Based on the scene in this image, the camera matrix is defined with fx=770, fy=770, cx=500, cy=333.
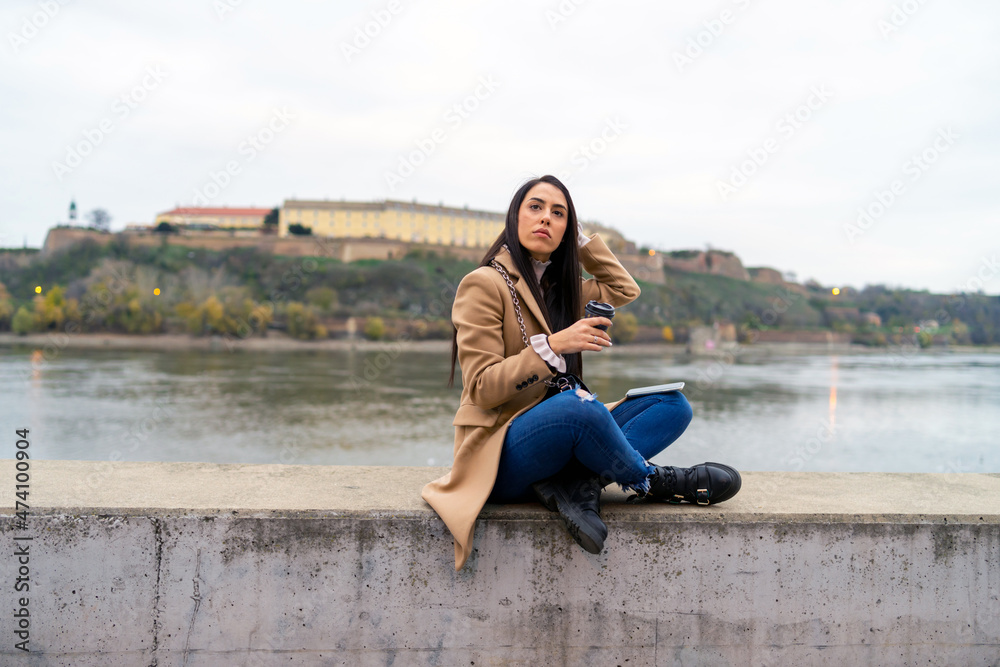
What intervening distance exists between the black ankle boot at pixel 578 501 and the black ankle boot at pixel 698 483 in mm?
179

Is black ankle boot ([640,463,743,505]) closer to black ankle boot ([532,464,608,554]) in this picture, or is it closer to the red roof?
black ankle boot ([532,464,608,554])

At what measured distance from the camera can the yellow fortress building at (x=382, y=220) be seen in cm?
7250

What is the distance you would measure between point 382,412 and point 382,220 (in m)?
52.4

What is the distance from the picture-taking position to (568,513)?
1.79 metres

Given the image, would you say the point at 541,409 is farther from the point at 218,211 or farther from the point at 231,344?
the point at 218,211

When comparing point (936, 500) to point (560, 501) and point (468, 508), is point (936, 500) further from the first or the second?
point (468, 508)

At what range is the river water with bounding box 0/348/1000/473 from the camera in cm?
1812

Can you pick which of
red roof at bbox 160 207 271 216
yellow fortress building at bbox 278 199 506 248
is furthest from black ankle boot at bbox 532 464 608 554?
red roof at bbox 160 207 271 216

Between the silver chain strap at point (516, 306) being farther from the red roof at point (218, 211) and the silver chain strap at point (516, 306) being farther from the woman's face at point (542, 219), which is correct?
the red roof at point (218, 211)

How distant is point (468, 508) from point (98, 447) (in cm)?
1854

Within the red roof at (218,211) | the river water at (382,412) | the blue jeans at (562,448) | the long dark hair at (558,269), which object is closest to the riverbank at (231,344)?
the river water at (382,412)

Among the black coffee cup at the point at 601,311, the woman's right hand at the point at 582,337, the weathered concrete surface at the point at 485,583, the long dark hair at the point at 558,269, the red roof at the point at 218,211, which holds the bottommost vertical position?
the weathered concrete surface at the point at 485,583

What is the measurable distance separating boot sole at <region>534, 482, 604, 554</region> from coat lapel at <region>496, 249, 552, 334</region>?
1.31 ft

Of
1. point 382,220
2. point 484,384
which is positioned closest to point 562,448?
point 484,384
